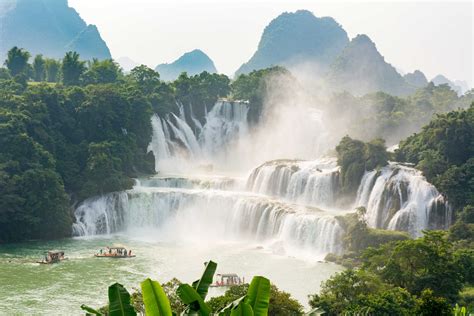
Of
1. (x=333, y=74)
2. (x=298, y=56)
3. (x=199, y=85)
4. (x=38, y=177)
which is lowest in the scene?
(x=38, y=177)

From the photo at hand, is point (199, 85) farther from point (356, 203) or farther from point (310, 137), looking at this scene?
point (356, 203)

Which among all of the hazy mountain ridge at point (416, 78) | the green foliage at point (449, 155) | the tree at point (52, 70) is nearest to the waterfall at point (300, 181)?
the green foliage at point (449, 155)

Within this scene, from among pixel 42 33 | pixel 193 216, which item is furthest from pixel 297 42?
pixel 193 216

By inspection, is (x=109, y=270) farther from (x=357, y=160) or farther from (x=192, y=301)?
(x=192, y=301)

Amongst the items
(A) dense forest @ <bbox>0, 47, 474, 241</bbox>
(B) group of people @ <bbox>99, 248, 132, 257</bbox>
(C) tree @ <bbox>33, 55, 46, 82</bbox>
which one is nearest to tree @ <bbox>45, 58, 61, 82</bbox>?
(A) dense forest @ <bbox>0, 47, 474, 241</bbox>

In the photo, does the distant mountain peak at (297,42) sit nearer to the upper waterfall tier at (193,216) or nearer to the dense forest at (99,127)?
the dense forest at (99,127)

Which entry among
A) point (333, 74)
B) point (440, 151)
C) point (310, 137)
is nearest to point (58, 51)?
point (333, 74)

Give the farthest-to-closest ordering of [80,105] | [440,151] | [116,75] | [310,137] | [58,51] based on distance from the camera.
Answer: [58,51]
[116,75]
[310,137]
[80,105]
[440,151]

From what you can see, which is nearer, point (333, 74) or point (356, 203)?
point (356, 203)
